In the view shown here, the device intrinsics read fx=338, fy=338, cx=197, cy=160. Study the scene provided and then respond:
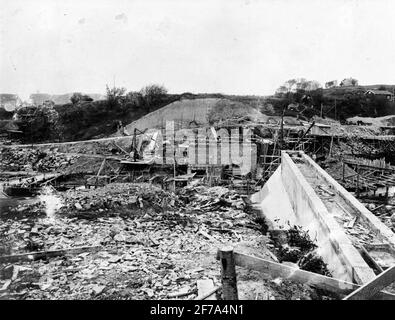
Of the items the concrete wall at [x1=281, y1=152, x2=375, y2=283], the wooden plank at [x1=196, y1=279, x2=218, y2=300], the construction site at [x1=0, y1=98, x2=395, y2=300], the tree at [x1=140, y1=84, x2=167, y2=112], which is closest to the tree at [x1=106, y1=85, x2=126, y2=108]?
the tree at [x1=140, y1=84, x2=167, y2=112]

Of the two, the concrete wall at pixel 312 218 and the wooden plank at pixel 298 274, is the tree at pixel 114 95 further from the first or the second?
the wooden plank at pixel 298 274

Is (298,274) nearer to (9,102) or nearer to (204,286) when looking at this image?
(204,286)

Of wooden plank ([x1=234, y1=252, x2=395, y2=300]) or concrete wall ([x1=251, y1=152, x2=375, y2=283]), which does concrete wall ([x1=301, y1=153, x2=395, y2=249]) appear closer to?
concrete wall ([x1=251, y1=152, x2=375, y2=283])

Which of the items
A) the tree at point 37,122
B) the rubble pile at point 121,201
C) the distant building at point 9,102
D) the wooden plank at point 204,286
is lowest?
the wooden plank at point 204,286

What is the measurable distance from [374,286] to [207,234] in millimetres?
6281

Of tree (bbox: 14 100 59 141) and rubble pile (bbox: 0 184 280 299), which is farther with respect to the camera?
tree (bbox: 14 100 59 141)

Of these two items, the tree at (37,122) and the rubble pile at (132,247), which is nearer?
the rubble pile at (132,247)

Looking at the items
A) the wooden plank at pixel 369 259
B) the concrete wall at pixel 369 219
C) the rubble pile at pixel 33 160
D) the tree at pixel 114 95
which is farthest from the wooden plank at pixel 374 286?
the tree at pixel 114 95

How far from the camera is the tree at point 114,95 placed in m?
42.9

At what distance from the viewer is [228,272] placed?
409cm

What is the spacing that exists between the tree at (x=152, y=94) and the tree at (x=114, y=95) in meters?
2.83

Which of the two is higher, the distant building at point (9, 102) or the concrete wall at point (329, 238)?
the distant building at point (9, 102)

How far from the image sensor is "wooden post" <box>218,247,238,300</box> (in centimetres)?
406

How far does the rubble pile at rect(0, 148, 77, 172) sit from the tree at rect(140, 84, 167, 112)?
14.8 meters
